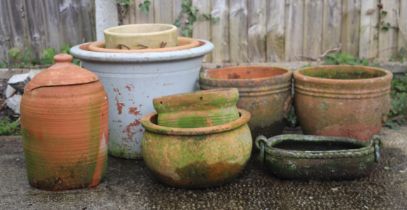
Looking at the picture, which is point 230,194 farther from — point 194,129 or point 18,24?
point 18,24

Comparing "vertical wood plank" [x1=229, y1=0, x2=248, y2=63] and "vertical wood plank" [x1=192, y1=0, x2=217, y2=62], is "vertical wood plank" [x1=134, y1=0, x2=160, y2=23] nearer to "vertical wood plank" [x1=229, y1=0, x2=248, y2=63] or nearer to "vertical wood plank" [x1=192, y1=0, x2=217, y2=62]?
"vertical wood plank" [x1=192, y1=0, x2=217, y2=62]

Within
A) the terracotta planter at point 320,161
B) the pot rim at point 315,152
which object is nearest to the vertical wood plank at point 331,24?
the pot rim at point 315,152

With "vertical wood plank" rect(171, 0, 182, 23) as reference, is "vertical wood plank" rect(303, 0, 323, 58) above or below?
below

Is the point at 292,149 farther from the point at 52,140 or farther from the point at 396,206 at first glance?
the point at 52,140

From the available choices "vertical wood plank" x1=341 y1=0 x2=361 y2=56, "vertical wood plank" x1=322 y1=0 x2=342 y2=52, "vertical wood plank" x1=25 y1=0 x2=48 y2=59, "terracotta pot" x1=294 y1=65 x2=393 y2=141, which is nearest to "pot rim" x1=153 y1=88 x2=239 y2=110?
"terracotta pot" x1=294 y1=65 x2=393 y2=141

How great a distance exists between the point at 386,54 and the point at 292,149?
5.68 ft

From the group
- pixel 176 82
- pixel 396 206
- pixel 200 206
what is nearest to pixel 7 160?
pixel 176 82

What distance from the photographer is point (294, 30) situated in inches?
197

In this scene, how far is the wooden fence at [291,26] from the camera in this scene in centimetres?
496

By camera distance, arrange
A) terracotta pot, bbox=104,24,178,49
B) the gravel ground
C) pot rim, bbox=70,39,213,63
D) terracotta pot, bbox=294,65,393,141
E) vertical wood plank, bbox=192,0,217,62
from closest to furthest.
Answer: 1. the gravel ground
2. pot rim, bbox=70,39,213,63
3. terracotta pot, bbox=294,65,393,141
4. terracotta pot, bbox=104,24,178,49
5. vertical wood plank, bbox=192,0,217,62

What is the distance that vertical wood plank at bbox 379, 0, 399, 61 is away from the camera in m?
5.00

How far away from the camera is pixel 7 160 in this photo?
4.09 meters

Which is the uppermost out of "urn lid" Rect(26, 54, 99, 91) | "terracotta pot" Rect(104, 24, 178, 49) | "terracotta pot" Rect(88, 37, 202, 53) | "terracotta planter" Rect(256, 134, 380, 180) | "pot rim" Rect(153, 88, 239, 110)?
"terracotta pot" Rect(104, 24, 178, 49)

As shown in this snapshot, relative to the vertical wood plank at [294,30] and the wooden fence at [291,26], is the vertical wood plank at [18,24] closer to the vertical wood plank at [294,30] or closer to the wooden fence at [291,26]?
the wooden fence at [291,26]
